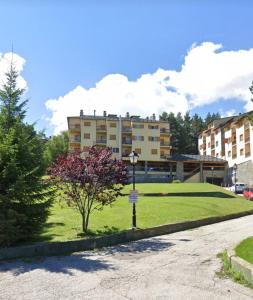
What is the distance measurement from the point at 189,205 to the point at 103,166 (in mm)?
11700

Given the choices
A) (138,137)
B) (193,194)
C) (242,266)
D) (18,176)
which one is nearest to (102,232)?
(18,176)

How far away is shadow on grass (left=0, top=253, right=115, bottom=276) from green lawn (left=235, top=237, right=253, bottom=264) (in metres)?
3.44

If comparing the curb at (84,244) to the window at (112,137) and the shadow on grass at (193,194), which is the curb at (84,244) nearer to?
the shadow on grass at (193,194)

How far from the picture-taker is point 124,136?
263 ft

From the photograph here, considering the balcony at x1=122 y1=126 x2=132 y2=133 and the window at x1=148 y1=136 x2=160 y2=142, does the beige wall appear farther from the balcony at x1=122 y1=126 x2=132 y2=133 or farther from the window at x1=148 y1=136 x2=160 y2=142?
the balcony at x1=122 y1=126 x2=132 y2=133

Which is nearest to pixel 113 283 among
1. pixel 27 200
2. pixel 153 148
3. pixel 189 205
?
pixel 27 200

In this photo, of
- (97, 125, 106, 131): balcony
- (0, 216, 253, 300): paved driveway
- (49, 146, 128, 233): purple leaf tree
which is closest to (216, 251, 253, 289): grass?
(0, 216, 253, 300): paved driveway

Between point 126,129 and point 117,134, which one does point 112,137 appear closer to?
point 117,134

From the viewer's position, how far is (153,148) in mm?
79000

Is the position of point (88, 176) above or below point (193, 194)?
above

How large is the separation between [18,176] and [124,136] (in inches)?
2614

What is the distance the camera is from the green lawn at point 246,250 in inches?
396

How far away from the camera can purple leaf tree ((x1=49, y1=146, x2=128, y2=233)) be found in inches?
595

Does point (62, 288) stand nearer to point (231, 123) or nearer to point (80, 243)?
point (80, 243)
